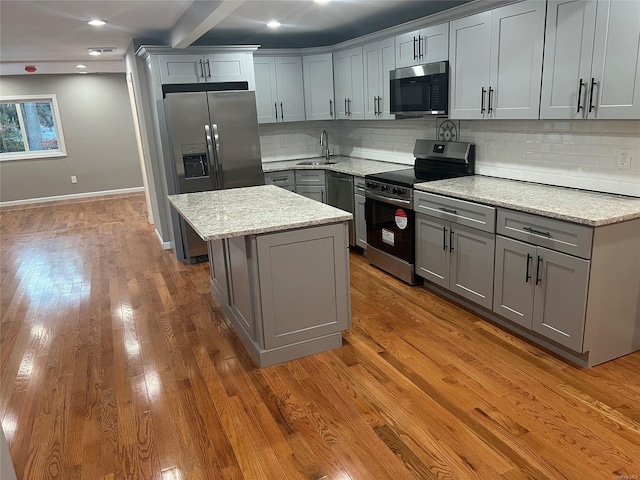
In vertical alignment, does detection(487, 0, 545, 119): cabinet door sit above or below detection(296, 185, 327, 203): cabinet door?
above

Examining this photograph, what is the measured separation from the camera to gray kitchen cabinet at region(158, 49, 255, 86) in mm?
4777

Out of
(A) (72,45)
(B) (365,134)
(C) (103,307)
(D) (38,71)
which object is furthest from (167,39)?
(D) (38,71)

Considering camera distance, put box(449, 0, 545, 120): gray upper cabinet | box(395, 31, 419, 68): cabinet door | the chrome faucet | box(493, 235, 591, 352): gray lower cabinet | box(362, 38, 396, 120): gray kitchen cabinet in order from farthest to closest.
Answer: the chrome faucet → box(362, 38, 396, 120): gray kitchen cabinet → box(395, 31, 419, 68): cabinet door → box(449, 0, 545, 120): gray upper cabinet → box(493, 235, 591, 352): gray lower cabinet

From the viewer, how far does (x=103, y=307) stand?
4066 millimetres

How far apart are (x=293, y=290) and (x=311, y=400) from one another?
2.16ft

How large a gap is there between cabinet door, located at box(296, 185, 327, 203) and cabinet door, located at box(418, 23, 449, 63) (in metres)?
1.80

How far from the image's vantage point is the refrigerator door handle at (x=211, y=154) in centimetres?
491

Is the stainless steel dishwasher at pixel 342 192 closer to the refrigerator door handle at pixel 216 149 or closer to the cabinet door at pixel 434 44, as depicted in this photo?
the refrigerator door handle at pixel 216 149

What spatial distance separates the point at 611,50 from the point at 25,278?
5372mm

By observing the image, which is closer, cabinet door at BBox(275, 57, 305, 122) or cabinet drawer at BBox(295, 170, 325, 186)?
cabinet drawer at BBox(295, 170, 325, 186)

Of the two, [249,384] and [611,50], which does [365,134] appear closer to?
[611,50]

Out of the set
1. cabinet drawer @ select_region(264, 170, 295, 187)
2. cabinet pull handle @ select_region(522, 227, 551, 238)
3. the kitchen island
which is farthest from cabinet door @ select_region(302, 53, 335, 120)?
cabinet pull handle @ select_region(522, 227, 551, 238)

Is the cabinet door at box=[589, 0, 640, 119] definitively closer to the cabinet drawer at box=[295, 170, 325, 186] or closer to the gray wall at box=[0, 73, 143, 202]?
the cabinet drawer at box=[295, 170, 325, 186]

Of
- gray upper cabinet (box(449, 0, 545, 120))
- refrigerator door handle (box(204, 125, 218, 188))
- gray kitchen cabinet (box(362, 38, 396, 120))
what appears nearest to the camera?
gray upper cabinet (box(449, 0, 545, 120))
